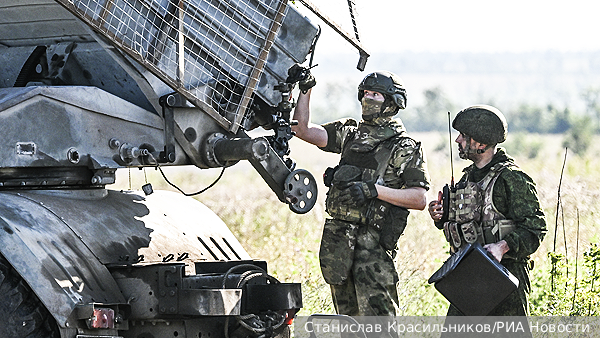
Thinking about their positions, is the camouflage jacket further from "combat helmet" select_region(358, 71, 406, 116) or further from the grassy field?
the grassy field

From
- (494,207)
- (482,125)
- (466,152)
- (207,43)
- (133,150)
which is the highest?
(207,43)

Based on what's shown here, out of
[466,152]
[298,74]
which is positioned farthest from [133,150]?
[466,152]

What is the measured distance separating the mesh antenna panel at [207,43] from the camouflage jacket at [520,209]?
147 cm

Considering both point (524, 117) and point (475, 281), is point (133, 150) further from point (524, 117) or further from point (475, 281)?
point (524, 117)

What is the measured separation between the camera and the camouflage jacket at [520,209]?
226 inches

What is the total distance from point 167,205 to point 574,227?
6.37 meters

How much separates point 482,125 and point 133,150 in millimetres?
2106

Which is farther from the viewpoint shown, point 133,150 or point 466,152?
point 466,152

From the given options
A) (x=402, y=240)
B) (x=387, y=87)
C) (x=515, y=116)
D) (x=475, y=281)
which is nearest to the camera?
(x=475, y=281)

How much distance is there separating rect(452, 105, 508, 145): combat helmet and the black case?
733mm

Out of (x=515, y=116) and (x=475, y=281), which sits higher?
(x=515, y=116)

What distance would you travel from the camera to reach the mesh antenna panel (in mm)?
5629

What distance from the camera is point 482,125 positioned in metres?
6.00

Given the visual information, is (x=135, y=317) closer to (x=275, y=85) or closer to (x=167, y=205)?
(x=167, y=205)
